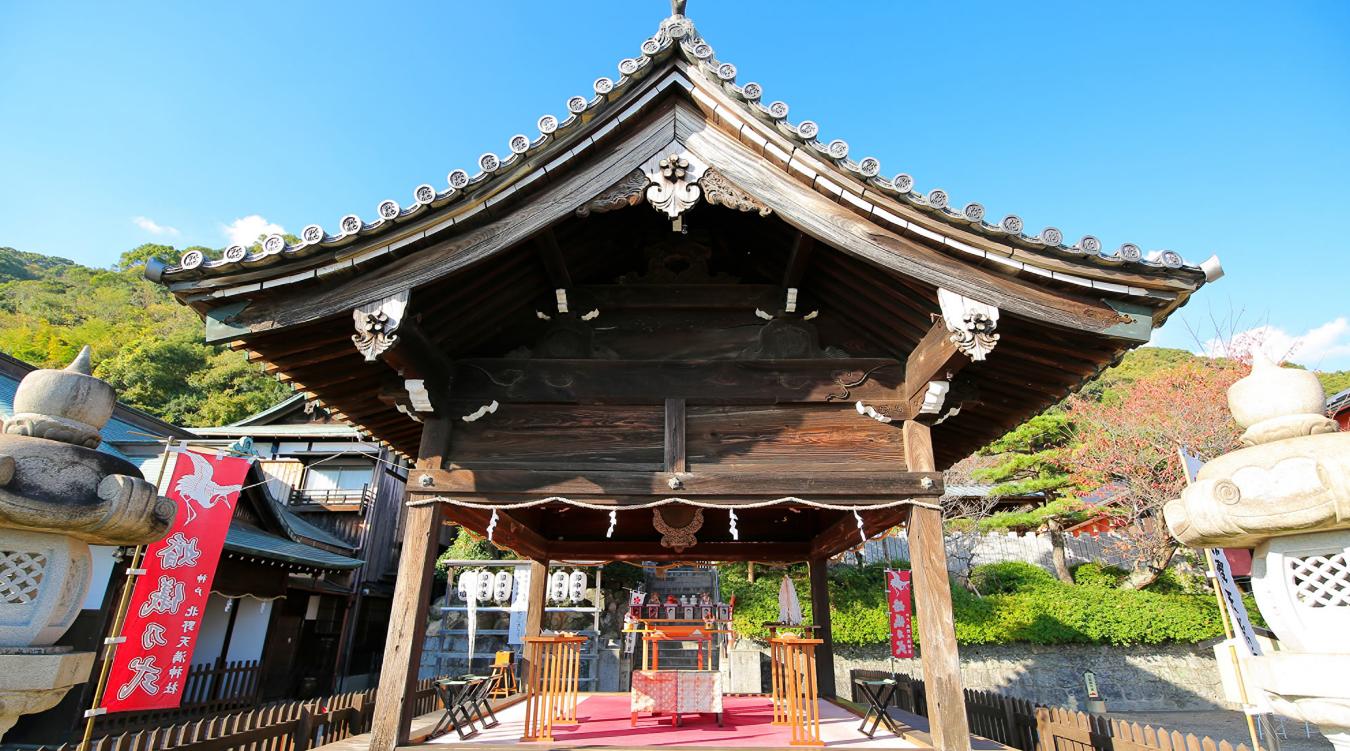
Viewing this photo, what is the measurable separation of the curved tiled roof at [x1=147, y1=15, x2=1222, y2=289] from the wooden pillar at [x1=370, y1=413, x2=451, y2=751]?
1.90 meters

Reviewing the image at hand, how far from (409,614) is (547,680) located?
2.74 m

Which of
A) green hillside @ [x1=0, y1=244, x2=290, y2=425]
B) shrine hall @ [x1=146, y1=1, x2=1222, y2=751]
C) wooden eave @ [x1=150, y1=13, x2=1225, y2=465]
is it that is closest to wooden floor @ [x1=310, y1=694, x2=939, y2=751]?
shrine hall @ [x1=146, y1=1, x2=1222, y2=751]

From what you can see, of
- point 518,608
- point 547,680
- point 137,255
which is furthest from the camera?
point 137,255

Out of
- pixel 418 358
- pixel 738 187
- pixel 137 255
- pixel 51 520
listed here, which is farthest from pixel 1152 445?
pixel 137 255

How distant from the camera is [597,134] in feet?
16.1

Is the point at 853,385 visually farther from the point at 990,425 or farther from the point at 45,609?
the point at 45,609

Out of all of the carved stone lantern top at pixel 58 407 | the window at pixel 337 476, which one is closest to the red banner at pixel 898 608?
the carved stone lantern top at pixel 58 407

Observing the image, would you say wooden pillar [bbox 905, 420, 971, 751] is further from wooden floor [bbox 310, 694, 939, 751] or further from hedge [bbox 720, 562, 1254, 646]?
hedge [bbox 720, 562, 1254, 646]

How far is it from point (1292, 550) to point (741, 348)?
13.5ft

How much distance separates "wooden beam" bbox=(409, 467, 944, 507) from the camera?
18.1 ft

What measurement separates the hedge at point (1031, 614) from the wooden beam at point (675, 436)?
590 inches

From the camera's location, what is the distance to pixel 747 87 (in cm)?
477

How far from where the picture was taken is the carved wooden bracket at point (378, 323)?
15.4ft

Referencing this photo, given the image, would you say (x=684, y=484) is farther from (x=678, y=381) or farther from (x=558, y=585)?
(x=558, y=585)
